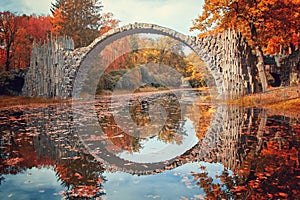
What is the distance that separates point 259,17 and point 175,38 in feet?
13.3

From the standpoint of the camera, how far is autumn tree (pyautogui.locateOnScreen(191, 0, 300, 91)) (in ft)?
39.8

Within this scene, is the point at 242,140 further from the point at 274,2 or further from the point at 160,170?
the point at 274,2

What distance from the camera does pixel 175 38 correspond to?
42.0ft

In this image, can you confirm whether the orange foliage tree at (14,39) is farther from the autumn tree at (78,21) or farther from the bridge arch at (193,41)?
the bridge arch at (193,41)

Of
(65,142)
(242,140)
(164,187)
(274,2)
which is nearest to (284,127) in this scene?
(242,140)

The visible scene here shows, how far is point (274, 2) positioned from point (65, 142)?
10860 mm

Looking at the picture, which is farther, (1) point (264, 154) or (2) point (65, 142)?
(2) point (65, 142)

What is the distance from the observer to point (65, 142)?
18.0 ft

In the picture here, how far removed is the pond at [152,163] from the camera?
3.00m

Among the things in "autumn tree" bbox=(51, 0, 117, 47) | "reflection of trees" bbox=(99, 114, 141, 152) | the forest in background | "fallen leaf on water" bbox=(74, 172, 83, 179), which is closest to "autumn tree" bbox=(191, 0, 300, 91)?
the forest in background

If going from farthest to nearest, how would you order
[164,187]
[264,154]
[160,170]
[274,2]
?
[274,2] < [264,154] < [160,170] < [164,187]

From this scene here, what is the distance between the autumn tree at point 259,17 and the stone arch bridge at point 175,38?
1022mm

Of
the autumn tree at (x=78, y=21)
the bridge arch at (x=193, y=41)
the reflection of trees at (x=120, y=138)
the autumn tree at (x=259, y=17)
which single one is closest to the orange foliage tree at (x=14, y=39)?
the autumn tree at (x=78, y=21)

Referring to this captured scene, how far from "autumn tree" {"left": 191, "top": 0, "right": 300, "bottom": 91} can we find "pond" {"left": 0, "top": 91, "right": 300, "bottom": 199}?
21.9 feet
